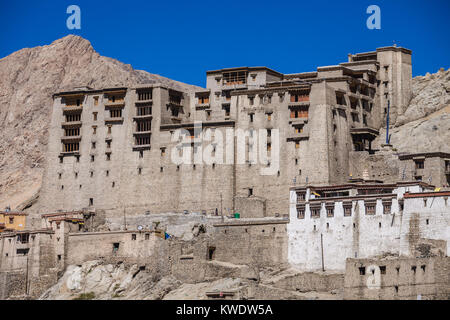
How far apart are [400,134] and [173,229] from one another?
3042 centimetres

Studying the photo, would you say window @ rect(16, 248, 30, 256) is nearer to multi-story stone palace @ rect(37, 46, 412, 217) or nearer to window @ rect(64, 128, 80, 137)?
multi-story stone palace @ rect(37, 46, 412, 217)

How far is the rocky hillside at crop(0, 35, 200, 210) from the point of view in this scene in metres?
150

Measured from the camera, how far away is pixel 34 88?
160 metres

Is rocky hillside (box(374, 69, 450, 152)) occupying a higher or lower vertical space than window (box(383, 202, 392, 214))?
higher

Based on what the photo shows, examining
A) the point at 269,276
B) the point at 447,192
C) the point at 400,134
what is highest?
the point at 400,134

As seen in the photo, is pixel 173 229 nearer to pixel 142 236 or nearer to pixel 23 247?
pixel 142 236

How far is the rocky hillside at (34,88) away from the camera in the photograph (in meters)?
150

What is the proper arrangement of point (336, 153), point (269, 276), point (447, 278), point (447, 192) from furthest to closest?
point (336, 153) → point (269, 276) → point (447, 192) → point (447, 278)

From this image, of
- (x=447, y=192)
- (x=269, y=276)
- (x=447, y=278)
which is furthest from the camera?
(x=269, y=276)

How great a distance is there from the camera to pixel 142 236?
104 metres

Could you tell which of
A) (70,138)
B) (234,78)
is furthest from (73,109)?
(234,78)

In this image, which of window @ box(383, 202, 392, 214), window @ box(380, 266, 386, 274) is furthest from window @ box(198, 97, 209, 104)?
window @ box(380, 266, 386, 274)

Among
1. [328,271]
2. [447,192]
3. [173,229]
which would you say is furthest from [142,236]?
[447,192]

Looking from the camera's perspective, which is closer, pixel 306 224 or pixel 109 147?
pixel 306 224
